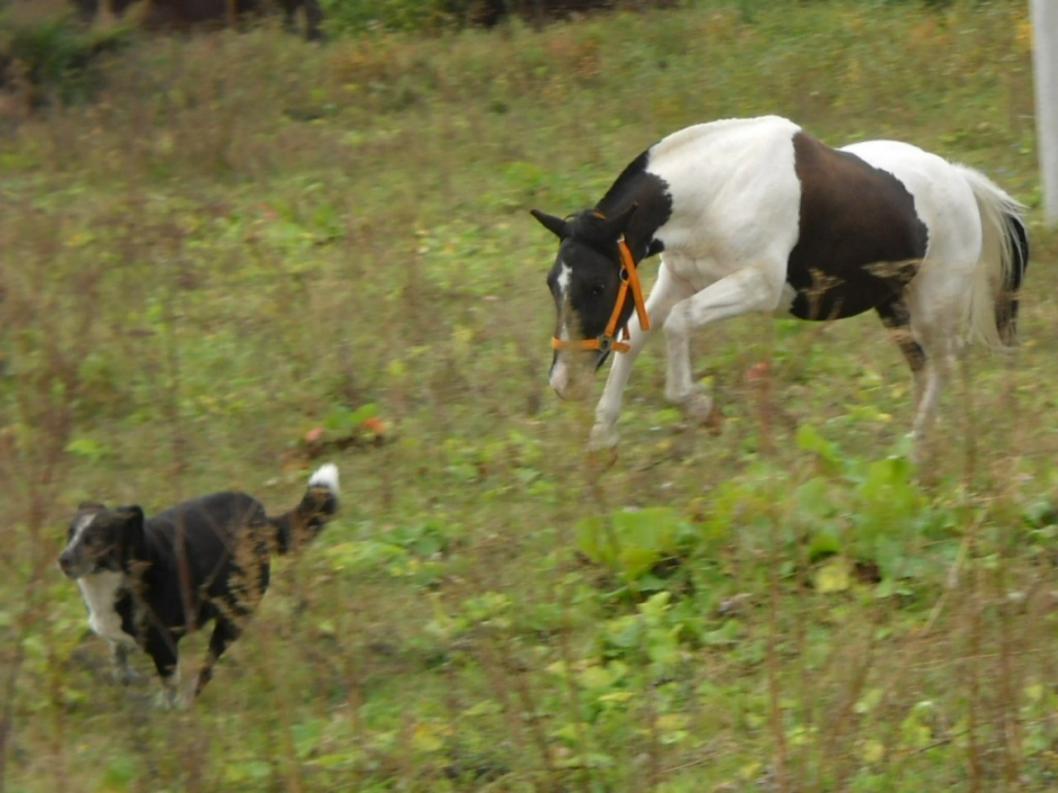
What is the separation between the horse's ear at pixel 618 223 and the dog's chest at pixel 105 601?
254cm

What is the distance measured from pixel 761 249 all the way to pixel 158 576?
9.94 ft

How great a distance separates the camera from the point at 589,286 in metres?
6.73

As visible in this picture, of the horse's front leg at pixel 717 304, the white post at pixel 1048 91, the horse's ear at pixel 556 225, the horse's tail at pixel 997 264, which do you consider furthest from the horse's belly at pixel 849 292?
the white post at pixel 1048 91

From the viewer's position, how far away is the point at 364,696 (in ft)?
17.4

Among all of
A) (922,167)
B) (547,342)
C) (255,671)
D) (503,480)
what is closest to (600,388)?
(547,342)

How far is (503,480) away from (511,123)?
6.84 m

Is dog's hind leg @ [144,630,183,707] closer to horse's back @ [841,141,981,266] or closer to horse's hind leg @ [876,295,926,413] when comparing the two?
horse's hind leg @ [876,295,926,413]

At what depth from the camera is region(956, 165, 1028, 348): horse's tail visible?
24.8ft

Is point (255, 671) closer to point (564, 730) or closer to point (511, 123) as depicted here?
point (564, 730)

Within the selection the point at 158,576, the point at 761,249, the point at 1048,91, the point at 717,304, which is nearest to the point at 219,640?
the point at 158,576

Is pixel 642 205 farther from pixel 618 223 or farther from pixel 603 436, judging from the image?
pixel 603 436

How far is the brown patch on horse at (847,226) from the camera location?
7105mm

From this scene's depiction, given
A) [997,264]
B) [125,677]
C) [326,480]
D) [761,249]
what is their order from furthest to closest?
1. [997,264]
2. [761,249]
3. [326,480]
4. [125,677]

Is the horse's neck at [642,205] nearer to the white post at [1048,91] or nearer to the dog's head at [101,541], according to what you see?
the dog's head at [101,541]
